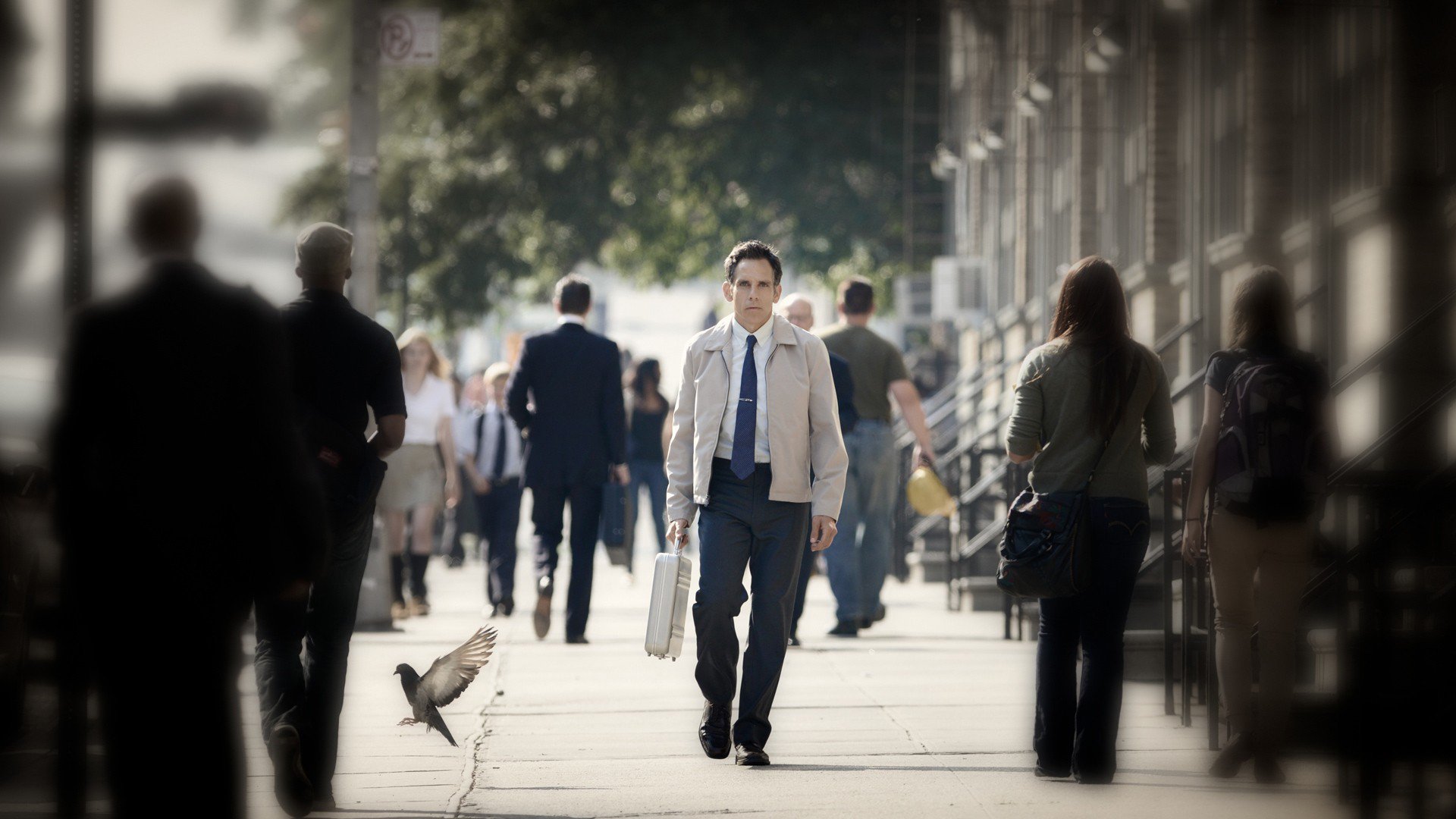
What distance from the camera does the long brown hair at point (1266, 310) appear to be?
6863mm

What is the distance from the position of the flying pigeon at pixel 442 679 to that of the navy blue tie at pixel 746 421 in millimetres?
1080

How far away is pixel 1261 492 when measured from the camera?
22.0 ft

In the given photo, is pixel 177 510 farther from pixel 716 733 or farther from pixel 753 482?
pixel 716 733

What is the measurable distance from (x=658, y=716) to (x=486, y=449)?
665cm

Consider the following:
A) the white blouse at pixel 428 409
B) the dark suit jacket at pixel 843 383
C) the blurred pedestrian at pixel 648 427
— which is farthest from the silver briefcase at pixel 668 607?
the blurred pedestrian at pixel 648 427

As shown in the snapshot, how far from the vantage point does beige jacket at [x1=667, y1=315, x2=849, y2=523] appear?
7.26 m

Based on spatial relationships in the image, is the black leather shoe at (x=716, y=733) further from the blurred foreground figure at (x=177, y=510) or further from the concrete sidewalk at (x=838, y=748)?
the blurred foreground figure at (x=177, y=510)

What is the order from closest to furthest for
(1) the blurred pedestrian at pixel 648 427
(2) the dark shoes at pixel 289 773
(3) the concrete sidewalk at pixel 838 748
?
(2) the dark shoes at pixel 289 773 → (3) the concrete sidewalk at pixel 838 748 → (1) the blurred pedestrian at pixel 648 427

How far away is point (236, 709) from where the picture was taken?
4.35 m

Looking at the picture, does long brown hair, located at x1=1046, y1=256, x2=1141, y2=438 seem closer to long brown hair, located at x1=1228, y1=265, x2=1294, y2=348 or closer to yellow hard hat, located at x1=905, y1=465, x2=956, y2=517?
long brown hair, located at x1=1228, y1=265, x2=1294, y2=348

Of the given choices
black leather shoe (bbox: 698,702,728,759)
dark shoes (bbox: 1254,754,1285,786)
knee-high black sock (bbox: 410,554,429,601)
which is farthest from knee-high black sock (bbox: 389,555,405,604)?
dark shoes (bbox: 1254,754,1285,786)

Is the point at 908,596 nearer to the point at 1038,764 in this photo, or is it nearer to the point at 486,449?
the point at 486,449

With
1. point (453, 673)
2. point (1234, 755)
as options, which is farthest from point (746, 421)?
point (1234, 755)

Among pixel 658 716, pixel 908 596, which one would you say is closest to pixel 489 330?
pixel 908 596
